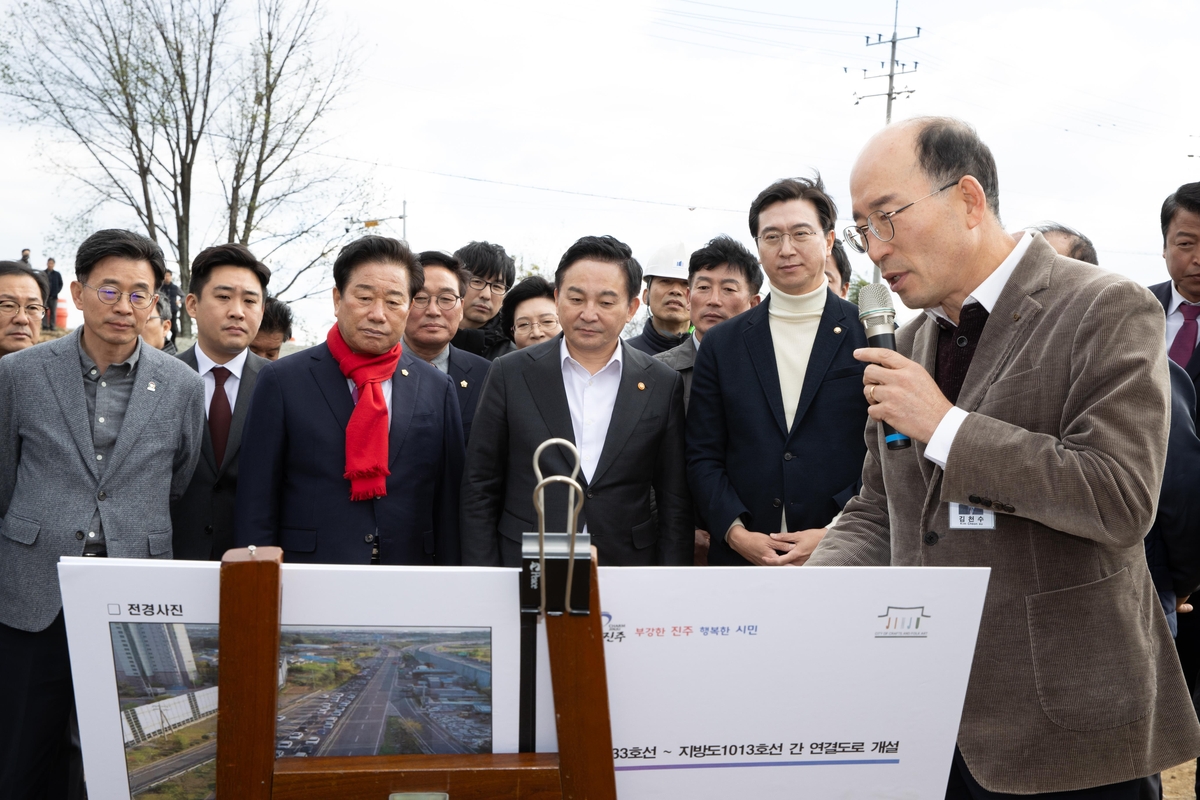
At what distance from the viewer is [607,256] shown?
346 cm

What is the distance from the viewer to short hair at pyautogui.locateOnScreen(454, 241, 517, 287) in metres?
5.15

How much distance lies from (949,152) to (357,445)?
2.07m

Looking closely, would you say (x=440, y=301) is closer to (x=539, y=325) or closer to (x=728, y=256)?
(x=539, y=325)

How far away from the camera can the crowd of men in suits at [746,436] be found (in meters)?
1.62

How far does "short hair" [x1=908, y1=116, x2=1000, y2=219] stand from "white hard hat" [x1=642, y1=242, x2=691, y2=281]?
10.1 ft

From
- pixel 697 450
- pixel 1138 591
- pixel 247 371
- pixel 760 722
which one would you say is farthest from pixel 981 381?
pixel 247 371

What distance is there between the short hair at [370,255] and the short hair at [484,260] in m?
1.77

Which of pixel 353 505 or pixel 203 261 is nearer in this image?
pixel 353 505

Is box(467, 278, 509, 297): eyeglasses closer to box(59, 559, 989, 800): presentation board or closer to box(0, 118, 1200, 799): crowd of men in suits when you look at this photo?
box(0, 118, 1200, 799): crowd of men in suits

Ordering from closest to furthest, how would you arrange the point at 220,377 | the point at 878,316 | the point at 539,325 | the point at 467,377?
1. the point at 878,316
2. the point at 220,377
3. the point at 467,377
4. the point at 539,325

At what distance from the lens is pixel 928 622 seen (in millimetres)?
1204

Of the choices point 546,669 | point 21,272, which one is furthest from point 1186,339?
point 21,272

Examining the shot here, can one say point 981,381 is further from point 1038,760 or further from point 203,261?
point 203,261

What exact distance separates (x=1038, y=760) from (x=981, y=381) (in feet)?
2.36
